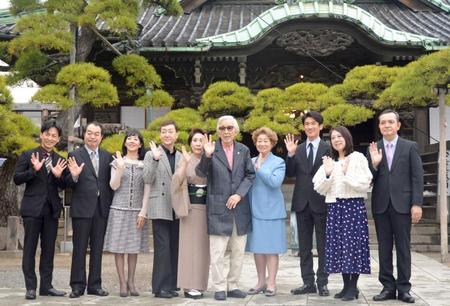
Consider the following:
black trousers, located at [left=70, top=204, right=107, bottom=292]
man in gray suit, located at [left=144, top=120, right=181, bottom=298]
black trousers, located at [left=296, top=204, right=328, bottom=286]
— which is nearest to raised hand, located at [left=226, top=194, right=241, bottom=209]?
man in gray suit, located at [left=144, top=120, right=181, bottom=298]

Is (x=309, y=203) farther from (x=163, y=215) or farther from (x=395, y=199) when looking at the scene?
(x=163, y=215)

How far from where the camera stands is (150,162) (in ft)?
20.0

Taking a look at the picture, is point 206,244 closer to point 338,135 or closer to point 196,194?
point 196,194

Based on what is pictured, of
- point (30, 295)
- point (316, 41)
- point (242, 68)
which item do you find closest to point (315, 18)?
point (316, 41)

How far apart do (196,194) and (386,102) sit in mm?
6034

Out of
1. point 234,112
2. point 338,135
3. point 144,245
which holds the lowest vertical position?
point 144,245

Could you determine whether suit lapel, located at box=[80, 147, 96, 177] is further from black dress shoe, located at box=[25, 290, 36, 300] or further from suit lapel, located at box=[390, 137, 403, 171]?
suit lapel, located at box=[390, 137, 403, 171]

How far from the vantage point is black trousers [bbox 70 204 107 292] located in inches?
244

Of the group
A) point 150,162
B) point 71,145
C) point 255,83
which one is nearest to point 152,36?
point 255,83

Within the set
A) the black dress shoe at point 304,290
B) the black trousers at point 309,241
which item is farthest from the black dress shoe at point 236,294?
the black trousers at point 309,241

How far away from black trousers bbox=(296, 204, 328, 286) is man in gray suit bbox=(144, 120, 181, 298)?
140cm

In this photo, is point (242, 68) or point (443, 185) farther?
point (242, 68)

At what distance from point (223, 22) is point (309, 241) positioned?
1104 cm

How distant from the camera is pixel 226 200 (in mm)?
5980
